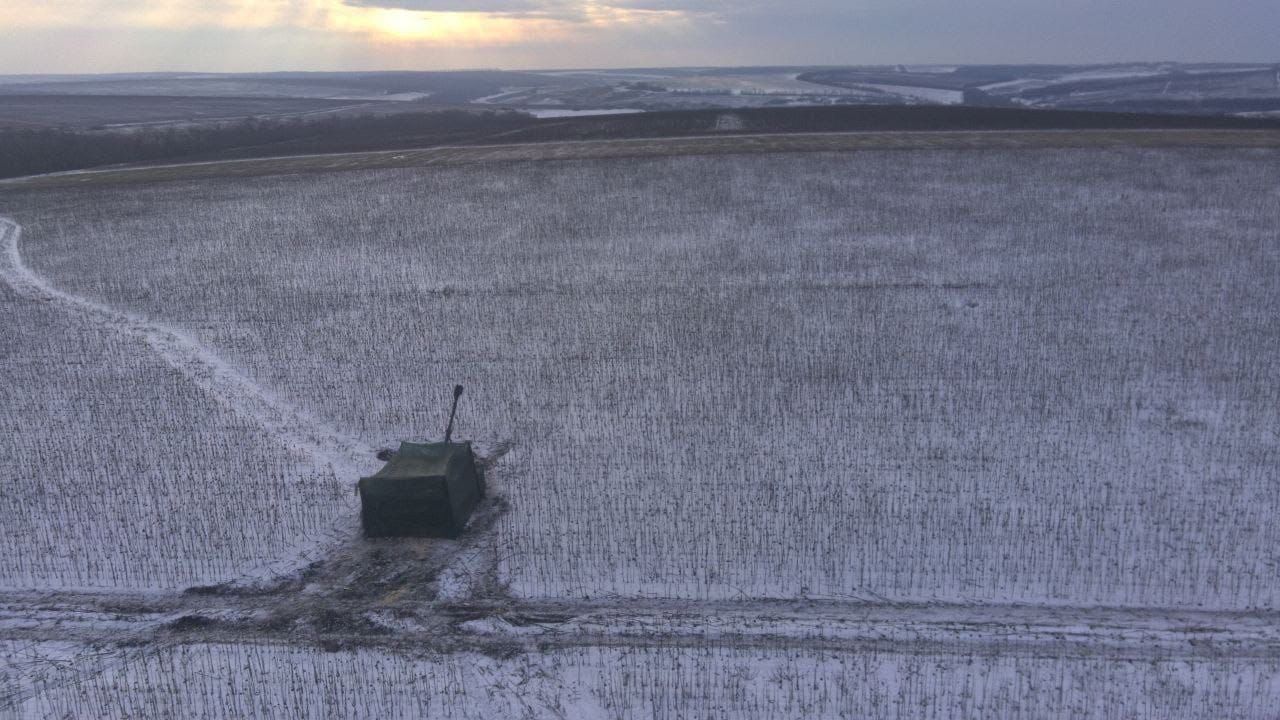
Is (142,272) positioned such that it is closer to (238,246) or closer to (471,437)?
(238,246)

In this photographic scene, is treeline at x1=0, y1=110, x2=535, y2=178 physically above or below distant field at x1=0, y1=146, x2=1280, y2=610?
above

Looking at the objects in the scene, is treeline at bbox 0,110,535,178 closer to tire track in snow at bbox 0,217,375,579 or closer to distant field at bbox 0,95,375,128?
distant field at bbox 0,95,375,128

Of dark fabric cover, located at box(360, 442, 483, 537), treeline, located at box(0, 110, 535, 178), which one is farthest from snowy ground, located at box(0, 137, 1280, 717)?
treeline, located at box(0, 110, 535, 178)

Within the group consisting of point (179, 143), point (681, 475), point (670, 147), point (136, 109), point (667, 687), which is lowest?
point (667, 687)

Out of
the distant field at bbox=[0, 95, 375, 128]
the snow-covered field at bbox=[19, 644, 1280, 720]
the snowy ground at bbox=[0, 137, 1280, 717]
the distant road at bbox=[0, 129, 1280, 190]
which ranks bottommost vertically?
the snow-covered field at bbox=[19, 644, 1280, 720]

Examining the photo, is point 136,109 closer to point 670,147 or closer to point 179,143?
point 179,143

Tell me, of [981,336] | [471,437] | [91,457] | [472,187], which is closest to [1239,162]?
[981,336]

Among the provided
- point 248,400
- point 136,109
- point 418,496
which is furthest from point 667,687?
point 136,109
